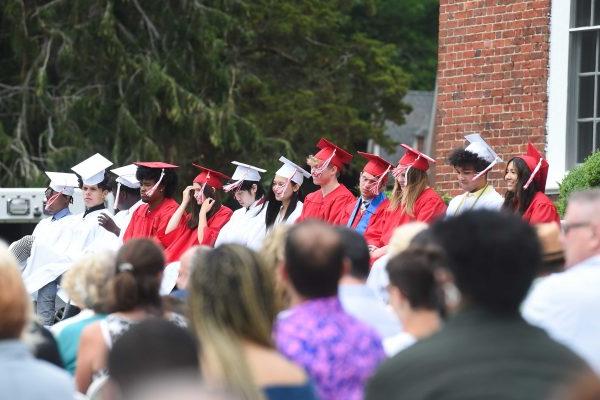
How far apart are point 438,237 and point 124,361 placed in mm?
922

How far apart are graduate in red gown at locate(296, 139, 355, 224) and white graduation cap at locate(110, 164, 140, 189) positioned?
7.78 feet

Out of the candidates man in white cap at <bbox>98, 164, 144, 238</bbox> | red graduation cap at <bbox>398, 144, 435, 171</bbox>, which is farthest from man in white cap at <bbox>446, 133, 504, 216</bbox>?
man in white cap at <bbox>98, 164, 144, 238</bbox>

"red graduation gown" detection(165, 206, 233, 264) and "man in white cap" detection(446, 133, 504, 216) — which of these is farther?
"red graduation gown" detection(165, 206, 233, 264)

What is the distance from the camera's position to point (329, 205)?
11.3m

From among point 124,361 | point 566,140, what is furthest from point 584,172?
point 124,361

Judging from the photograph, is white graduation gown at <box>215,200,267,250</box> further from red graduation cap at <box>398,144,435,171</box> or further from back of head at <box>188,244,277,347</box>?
back of head at <box>188,244,277,347</box>

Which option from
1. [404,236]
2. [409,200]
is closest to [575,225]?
[404,236]

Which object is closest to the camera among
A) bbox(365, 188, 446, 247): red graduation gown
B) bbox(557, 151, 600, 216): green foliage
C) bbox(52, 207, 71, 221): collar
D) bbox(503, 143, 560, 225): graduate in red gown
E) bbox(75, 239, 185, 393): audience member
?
bbox(75, 239, 185, 393): audience member

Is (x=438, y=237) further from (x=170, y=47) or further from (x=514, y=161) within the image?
(x=170, y=47)

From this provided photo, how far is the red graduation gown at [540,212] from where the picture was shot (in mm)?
9422

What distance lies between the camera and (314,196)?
11500 mm

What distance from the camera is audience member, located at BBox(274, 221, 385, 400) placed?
464 cm

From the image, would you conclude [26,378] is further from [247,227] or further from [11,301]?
[247,227]

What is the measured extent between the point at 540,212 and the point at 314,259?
Answer: 5103mm
